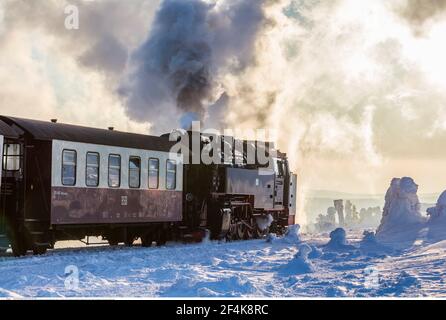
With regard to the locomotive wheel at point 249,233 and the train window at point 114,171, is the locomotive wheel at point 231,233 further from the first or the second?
the train window at point 114,171

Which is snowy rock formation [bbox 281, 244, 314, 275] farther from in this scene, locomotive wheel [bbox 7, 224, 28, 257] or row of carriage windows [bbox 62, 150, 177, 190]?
locomotive wheel [bbox 7, 224, 28, 257]

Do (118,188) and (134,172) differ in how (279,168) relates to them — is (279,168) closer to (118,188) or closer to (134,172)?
(134,172)

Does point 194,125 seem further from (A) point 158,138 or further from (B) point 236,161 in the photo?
(A) point 158,138

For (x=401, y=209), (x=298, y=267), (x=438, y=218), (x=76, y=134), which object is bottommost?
(x=298, y=267)

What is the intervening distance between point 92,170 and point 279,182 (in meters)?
12.3

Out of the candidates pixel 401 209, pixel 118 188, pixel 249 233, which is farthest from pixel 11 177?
pixel 401 209

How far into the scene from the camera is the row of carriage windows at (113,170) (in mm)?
18500

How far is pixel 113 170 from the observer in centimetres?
2008

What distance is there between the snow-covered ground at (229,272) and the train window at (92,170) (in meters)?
1.98

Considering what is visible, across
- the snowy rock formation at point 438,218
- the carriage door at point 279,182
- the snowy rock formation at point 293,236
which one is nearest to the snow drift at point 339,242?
the snowy rock formation at point 438,218

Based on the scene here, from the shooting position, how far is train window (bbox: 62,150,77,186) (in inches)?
723

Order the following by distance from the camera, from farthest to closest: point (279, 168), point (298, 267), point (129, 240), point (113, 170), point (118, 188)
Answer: point (279, 168)
point (129, 240)
point (118, 188)
point (113, 170)
point (298, 267)

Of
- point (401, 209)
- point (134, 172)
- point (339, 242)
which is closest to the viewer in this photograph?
point (134, 172)

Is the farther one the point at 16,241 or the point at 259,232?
the point at 259,232
